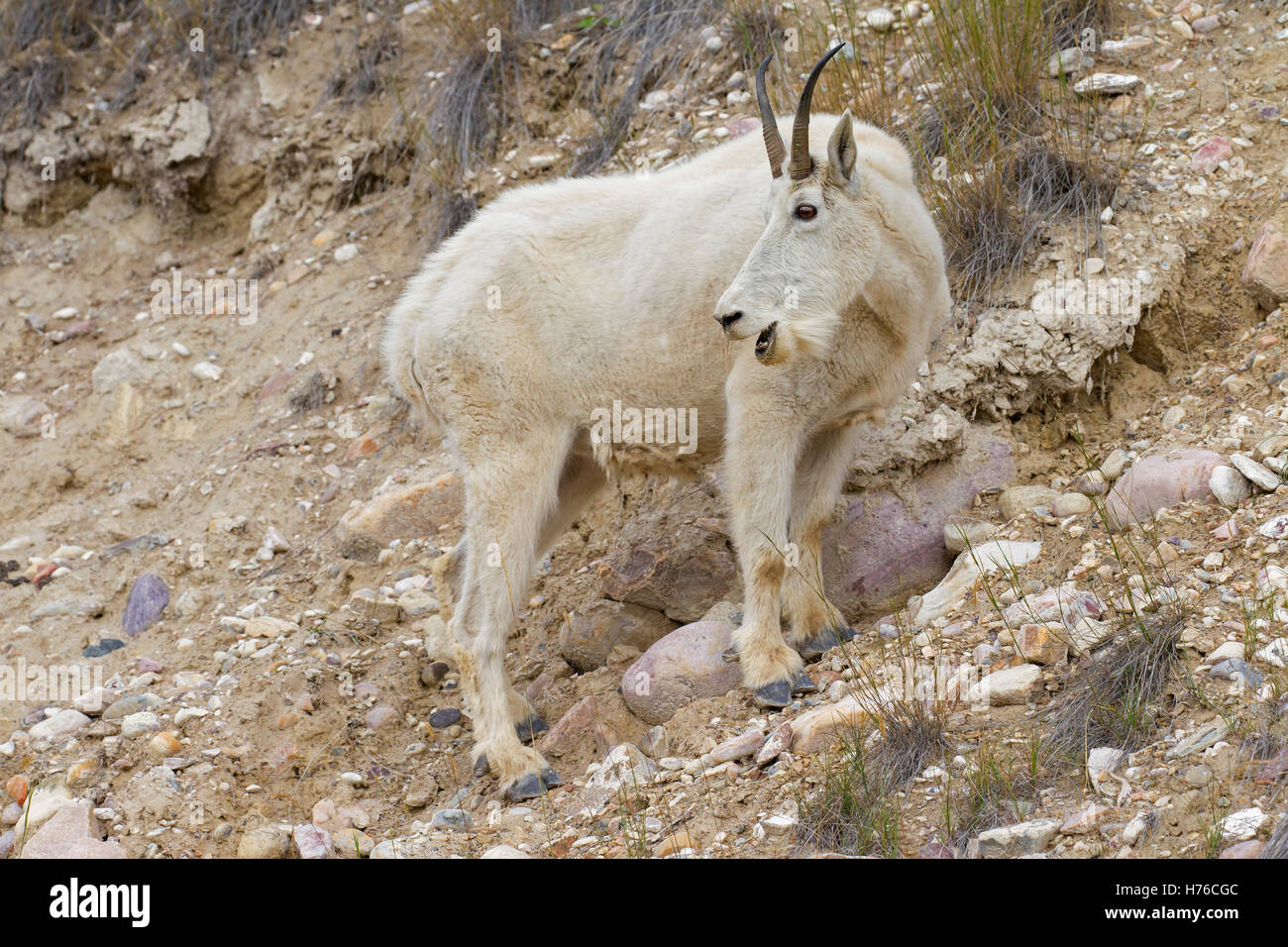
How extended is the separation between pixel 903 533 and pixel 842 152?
2011mm

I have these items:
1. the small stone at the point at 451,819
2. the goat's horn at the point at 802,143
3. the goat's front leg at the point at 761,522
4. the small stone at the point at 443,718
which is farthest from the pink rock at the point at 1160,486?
the small stone at the point at 443,718

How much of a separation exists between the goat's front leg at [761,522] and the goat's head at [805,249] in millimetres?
475

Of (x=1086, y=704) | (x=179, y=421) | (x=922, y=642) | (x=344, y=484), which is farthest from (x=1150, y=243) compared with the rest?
(x=179, y=421)

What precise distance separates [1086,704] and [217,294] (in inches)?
307

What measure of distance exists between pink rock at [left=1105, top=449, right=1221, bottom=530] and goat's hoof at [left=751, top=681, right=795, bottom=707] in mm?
1590

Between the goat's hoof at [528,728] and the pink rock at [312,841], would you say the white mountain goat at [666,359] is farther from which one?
the pink rock at [312,841]

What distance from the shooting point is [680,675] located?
5.70 meters

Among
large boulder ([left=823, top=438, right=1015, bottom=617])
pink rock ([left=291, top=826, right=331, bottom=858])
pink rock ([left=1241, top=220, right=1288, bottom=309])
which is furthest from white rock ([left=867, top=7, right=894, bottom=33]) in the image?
pink rock ([left=291, top=826, right=331, bottom=858])

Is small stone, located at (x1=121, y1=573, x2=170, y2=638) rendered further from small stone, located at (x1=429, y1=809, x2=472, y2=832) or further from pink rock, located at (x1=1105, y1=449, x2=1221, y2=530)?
pink rock, located at (x1=1105, y1=449, x2=1221, y2=530)

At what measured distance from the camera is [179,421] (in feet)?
29.3

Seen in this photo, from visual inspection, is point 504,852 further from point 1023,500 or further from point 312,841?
point 1023,500

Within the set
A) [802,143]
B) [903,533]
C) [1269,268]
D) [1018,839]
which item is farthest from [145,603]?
[1269,268]

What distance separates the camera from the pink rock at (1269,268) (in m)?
6.20

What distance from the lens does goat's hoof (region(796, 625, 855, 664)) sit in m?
5.85
